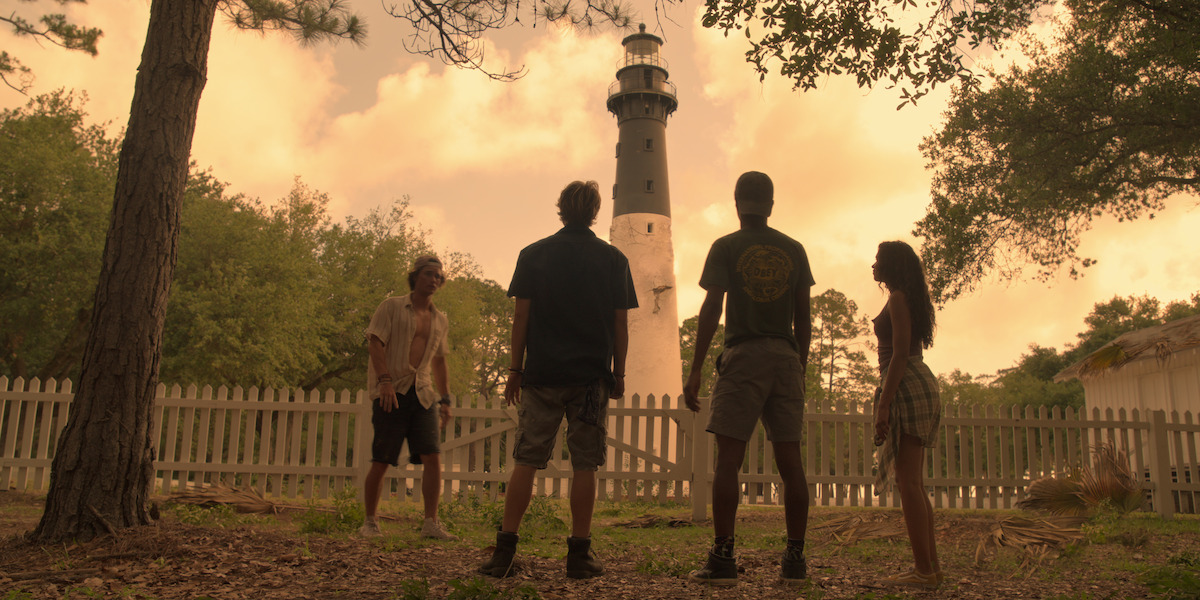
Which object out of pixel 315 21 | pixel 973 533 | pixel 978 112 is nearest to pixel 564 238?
pixel 973 533

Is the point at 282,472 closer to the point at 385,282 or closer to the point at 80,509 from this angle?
the point at 80,509

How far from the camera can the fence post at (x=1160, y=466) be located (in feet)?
29.7

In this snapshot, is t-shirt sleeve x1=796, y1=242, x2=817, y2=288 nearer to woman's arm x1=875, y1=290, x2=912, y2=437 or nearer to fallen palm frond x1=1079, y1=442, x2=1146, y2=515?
woman's arm x1=875, y1=290, x2=912, y2=437

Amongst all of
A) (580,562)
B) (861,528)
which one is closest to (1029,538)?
(861,528)

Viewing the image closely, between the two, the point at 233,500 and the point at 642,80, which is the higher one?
the point at 642,80

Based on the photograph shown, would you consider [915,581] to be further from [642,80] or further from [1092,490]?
[642,80]

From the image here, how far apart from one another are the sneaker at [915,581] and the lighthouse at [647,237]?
14.0 meters

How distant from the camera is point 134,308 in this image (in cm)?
430

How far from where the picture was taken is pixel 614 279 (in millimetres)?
3797

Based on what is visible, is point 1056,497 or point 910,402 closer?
point 910,402

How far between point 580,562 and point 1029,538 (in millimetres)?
3312

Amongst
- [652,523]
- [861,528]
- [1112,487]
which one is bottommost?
[652,523]

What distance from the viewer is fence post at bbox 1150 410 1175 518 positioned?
9.05 m

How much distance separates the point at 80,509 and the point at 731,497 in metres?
3.30
